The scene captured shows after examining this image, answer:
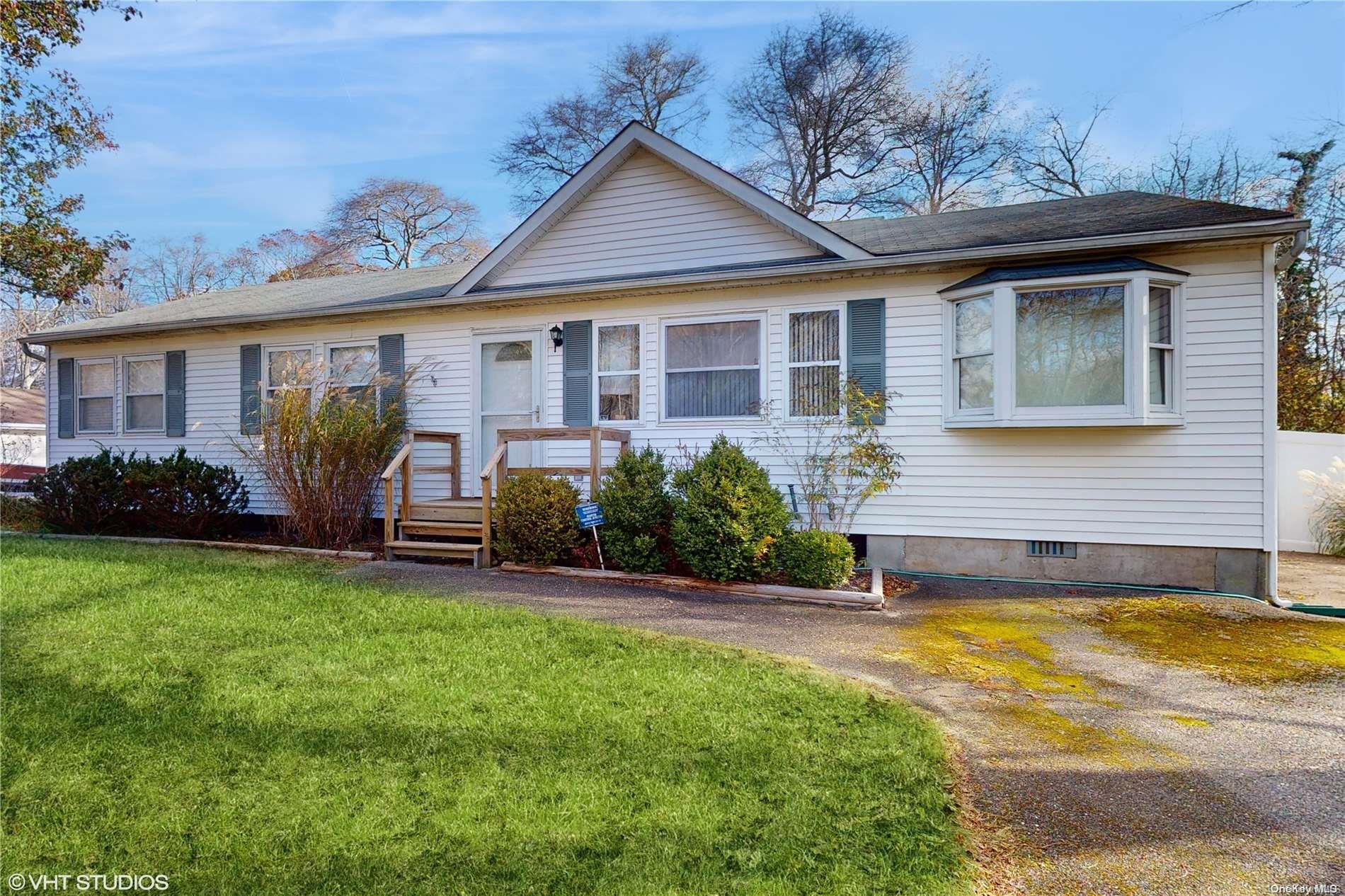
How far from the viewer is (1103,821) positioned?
2480mm

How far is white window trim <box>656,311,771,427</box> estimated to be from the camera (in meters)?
7.92

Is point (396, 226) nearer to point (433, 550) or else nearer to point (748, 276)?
point (433, 550)

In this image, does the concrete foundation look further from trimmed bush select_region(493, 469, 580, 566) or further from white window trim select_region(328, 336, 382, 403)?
white window trim select_region(328, 336, 382, 403)

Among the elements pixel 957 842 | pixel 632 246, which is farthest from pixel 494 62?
pixel 957 842

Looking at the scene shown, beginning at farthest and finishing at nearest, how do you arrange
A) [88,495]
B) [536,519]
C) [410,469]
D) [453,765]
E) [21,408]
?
[21,408] → [88,495] → [410,469] → [536,519] → [453,765]

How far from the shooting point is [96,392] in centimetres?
1142

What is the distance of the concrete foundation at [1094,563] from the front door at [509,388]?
4509 mm

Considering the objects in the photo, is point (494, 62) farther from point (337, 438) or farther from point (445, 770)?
point (445, 770)

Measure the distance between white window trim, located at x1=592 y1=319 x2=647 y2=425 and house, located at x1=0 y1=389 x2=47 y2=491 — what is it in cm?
1818

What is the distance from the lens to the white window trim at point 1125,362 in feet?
21.1

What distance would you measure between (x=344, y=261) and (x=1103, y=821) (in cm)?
2799

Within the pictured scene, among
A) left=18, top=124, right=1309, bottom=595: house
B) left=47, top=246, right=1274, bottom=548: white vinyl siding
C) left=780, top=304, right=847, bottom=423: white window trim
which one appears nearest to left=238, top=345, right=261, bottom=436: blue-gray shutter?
left=18, top=124, right=1309, bottom=595: house

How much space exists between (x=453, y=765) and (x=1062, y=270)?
6707 millimetres

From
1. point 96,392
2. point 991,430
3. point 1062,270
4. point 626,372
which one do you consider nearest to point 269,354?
point 96,392
